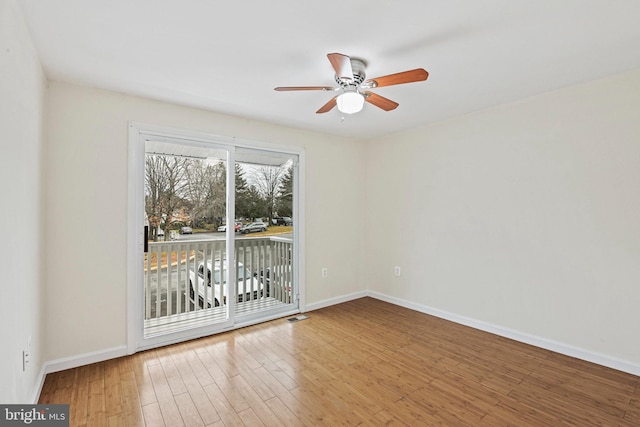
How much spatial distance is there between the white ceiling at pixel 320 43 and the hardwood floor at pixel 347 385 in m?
2.43

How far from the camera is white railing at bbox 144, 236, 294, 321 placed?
312 cm

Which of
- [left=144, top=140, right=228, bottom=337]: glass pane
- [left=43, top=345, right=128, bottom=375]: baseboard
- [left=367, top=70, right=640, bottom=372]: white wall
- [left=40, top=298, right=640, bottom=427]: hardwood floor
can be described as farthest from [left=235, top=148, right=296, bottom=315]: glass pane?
[left=367, top=70, right=640, bottom=372]: white wall

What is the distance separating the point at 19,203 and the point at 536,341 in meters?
4.26

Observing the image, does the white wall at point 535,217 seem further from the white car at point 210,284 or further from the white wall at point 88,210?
the white wall at point 88,210

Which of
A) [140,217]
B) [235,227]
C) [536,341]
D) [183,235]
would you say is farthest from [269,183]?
[536,341]

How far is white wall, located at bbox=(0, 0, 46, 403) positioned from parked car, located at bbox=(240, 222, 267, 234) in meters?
1.81

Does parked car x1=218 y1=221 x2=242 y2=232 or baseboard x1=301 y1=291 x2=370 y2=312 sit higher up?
parked car x1=218 y1=221 x2=242 y2=232

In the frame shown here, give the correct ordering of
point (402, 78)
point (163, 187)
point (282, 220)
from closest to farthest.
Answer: point (402, 78) → point (163, 187) → point (282, 220)

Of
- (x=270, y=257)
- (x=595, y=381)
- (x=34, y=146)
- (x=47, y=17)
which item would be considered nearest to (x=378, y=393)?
(x=595, y=381)

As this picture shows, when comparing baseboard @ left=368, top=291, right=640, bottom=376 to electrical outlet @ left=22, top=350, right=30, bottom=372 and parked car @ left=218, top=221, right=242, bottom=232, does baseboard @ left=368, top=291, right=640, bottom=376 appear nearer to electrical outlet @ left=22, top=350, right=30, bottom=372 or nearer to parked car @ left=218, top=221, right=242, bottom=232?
parked car @ left=218, top=221, right=242, bottom=232

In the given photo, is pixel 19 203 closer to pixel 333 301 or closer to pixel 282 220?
pixel 282 220

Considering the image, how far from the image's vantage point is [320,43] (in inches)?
78.5

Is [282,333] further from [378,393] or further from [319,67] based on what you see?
[319,67]

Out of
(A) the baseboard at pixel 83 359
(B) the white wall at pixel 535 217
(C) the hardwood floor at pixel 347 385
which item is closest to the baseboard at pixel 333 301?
(B) the white wall at pixel 535 217
